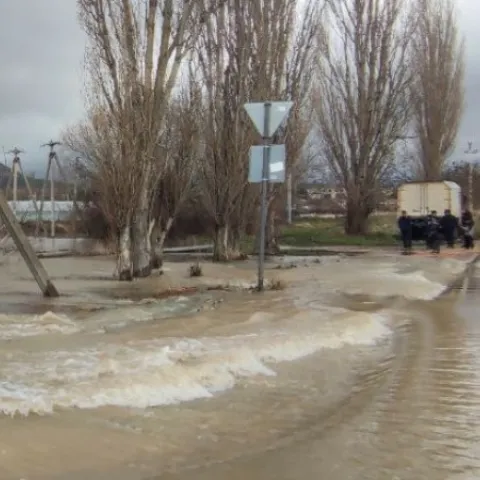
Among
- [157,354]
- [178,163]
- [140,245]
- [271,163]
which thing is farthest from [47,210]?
[157,354]

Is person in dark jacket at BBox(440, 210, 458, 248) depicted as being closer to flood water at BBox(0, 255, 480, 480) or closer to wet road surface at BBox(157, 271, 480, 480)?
flood water at BBox(0, 255, 480, 480)

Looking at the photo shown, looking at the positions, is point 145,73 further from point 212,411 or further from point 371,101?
point 371,101

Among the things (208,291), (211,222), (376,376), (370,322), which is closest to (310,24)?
(211,222)

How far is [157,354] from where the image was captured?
6.87 metres

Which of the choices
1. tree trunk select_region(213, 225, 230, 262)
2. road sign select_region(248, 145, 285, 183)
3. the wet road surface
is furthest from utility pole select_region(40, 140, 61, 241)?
the wet road surface

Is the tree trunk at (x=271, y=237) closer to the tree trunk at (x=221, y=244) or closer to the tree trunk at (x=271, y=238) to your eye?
the tree trunk at (x=271, y=238)

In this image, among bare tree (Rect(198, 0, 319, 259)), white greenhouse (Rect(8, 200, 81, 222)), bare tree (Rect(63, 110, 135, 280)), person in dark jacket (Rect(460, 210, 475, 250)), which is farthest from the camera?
white greenhouse (Rect(8, 200, 81, 222))

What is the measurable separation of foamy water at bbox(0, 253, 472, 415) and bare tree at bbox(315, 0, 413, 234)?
26.0 meters

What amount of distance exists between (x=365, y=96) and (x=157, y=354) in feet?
103

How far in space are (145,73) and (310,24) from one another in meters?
11.4

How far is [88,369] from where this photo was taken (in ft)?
20.5

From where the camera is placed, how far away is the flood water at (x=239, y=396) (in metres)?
4.38

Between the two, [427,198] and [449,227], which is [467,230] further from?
[427,198]

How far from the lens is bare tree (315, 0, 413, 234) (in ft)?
118
